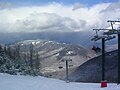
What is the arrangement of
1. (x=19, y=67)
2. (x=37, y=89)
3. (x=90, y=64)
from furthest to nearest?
(x=90, y=64), (x=19, y=67), (x=37, y=89)

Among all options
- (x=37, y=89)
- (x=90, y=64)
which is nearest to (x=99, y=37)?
(x=37, y=89)

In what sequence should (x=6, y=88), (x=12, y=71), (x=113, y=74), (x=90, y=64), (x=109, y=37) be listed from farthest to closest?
1. (x=90, y=64)
2. (x=113, y=74)
3. (x=12, y=71)
4. (x=109, y=37)
5. (x=6, y=88)

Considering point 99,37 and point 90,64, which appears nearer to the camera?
point 99,37

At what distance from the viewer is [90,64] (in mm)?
138125

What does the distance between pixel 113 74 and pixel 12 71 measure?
60259 millimetres

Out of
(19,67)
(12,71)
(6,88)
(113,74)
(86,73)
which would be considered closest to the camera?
(6,88)

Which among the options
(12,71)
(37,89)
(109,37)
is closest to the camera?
(37,89)

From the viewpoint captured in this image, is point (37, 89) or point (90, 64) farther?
point (90, 64)

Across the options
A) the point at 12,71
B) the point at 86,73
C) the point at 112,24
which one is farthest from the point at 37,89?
the point at 86,73

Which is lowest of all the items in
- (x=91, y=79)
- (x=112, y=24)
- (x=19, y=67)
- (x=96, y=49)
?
(x=91, y=79)

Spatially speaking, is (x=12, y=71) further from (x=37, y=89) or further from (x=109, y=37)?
(x=37, y=89)

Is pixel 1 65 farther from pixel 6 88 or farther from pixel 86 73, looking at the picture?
pixel 86 73

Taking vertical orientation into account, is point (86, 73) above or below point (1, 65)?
below

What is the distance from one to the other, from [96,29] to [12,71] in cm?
1840
